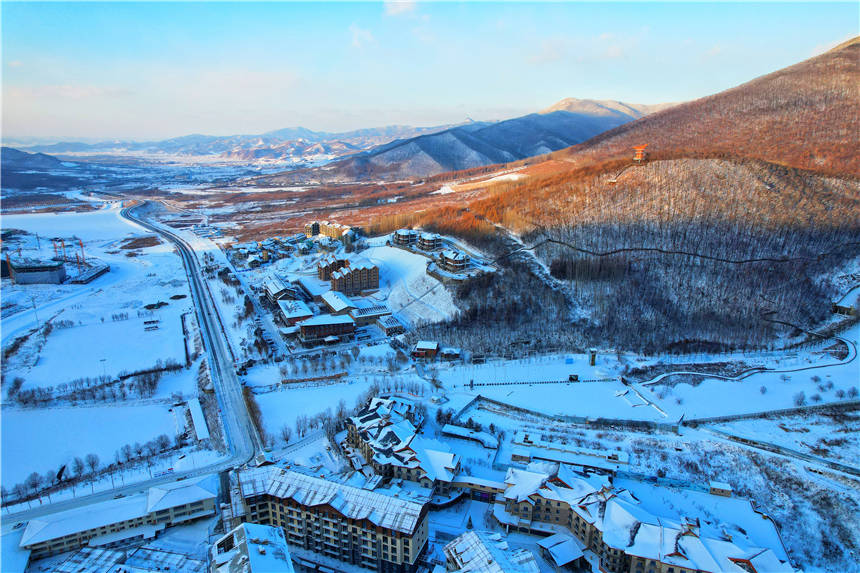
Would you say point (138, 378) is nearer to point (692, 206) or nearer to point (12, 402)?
point (12, 402)

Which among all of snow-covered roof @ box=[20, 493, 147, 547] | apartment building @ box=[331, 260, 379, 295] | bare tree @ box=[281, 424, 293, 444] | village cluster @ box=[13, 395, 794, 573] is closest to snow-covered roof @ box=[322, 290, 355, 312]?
apartment building @ box=[331, 260, 379, 295]

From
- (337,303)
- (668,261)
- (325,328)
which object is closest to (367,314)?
(337,303)

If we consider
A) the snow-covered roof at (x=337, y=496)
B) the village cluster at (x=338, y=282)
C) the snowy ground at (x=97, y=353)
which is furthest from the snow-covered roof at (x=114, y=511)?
the village cluster at (x=338, y=282)

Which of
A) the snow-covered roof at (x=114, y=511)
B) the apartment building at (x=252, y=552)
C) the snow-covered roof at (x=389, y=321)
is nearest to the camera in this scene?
the apartment building at (x=252, y=552)

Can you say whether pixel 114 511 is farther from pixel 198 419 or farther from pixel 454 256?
pixel 454 256

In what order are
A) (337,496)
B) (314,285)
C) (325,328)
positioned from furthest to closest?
1. (314,285)
2. (325,328)
3. (337,496)

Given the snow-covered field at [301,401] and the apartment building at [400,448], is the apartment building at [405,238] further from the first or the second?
the apartment building at [400,448]
